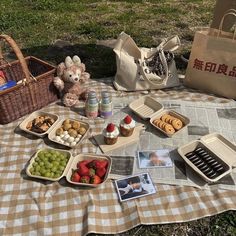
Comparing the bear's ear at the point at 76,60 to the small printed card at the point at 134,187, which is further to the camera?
the bear's ear at the point at 76,60

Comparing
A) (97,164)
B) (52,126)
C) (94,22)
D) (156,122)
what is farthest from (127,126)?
(94,22)

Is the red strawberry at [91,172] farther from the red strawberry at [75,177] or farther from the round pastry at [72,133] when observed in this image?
the round pastry at [72,133]

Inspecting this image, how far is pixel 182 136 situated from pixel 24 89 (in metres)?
1.64

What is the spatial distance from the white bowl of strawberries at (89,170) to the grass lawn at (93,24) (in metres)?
1.59

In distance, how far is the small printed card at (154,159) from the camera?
2.69 metres

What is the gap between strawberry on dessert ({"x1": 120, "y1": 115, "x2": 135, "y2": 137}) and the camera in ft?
9.22

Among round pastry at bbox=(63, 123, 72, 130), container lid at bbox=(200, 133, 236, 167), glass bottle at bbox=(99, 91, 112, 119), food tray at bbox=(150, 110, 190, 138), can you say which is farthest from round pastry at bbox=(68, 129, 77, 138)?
container lid at bbox=(200, 133, 236, 167)

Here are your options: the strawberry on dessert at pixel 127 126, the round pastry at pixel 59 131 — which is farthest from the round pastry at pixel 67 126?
the strawberry on dessert at pixel 127 126

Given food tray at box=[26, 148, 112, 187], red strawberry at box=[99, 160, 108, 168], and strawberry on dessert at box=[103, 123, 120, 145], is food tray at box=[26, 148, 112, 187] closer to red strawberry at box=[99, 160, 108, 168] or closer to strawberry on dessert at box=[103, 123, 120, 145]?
red strawberry at box=[99, 160, 108, 168]

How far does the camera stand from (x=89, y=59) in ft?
14.2

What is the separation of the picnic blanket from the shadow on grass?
1835 millimetres

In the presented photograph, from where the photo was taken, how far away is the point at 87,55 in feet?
14.5

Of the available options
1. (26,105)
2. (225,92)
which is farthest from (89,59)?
(225,92)

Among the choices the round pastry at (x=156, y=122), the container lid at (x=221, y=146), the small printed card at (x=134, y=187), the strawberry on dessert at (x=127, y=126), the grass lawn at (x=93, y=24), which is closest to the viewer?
the small printed card at (x=134, y=187)
